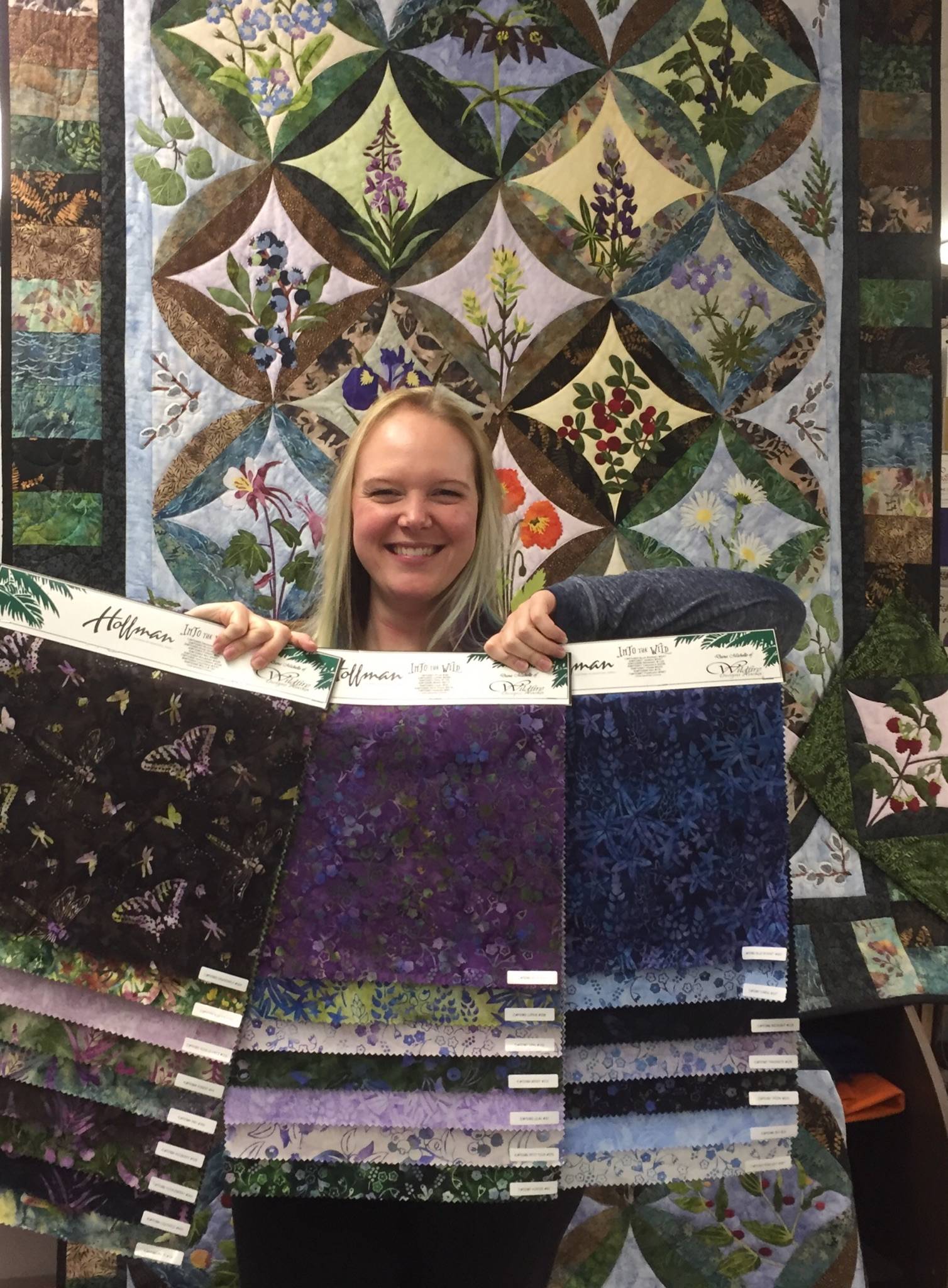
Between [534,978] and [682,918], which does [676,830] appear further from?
[534,978]

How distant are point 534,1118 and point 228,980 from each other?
293 millimetres

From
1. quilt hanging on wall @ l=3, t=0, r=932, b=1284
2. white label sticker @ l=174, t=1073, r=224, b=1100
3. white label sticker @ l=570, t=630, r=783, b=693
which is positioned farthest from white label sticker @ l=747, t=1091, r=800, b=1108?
quilt hanging on wall @ l=3, t=0, r=932, b=1284

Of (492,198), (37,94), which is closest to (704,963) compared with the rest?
(492,198)

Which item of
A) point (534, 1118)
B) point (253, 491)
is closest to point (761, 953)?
point (534, 1118)

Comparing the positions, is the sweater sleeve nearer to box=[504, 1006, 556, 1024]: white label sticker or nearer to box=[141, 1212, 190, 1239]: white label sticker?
box=[504, 1006, 556, 1024]: white label sticker

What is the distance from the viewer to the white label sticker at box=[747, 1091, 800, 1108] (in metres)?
0.91

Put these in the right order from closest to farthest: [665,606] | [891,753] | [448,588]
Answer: [665,606]
[448,588]
[891,753]

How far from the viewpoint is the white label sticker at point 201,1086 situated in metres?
0.87

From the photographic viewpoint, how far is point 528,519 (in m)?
1.76

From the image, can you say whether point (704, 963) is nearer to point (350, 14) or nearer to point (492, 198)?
point (492, 198)

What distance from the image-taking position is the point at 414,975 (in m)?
0.88

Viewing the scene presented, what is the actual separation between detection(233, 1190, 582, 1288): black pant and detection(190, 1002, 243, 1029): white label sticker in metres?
0.19

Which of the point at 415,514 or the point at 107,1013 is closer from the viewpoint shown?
the point at 107,1013

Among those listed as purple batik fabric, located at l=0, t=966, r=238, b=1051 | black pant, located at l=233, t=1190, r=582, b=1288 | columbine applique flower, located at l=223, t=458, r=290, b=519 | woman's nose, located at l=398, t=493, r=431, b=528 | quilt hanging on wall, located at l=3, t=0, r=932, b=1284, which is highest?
quilt hanging on wall, located at l=3, t=0, r=932, b=1284
